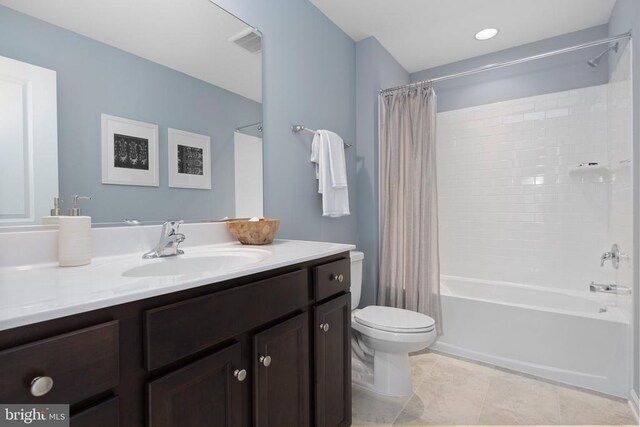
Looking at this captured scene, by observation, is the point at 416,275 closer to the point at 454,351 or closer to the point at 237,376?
the point at 454,351

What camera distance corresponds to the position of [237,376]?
0.88 metres

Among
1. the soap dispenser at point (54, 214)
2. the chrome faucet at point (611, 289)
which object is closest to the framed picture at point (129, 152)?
the soap dispenser at point (54, 214)

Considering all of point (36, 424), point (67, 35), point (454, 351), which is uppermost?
point (67, 35)

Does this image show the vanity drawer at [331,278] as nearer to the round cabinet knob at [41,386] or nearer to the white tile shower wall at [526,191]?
the round cabinet knob at [41,386]

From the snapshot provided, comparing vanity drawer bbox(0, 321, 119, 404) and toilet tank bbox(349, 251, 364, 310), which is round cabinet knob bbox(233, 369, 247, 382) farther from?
toilet tank bbox(349, 251, 364, 310)

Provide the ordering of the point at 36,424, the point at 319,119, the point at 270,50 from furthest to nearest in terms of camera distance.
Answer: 1. the point at 319,119
2. the point at 270,50
3. the point at 36,424

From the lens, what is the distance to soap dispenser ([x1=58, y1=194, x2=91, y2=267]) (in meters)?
0.92

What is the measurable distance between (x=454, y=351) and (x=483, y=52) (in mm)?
2461

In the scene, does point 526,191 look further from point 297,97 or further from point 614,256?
point 297,97

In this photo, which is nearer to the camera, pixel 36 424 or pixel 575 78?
pixel 36 424

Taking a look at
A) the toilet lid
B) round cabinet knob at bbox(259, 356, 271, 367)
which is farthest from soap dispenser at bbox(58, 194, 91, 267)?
the toilet lid

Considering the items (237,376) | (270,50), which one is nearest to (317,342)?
(237,376)

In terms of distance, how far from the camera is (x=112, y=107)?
1115mm

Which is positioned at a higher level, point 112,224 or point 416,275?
point 112,224
